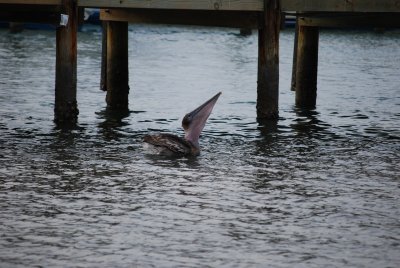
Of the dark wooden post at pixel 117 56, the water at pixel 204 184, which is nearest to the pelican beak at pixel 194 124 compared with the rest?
the water at pixel 204 184

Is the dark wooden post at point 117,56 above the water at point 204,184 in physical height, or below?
above

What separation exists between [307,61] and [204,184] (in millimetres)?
8778

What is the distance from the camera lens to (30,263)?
33.3ft

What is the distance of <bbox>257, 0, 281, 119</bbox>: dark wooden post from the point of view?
1830 cm

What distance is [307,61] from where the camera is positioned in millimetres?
22312

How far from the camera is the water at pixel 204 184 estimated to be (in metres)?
10.7

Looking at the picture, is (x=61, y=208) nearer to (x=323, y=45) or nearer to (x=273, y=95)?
(x=273, y=95)

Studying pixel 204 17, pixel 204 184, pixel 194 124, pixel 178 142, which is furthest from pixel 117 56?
pixel 204 184

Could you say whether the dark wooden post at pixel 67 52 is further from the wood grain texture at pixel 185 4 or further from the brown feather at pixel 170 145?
the brown feather at pixel 170 145

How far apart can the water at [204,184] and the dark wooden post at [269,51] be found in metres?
0.72

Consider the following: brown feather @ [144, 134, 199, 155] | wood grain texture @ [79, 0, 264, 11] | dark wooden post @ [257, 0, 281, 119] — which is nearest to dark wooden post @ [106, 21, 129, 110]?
wood grain texture @ [79, 0, 264, 11]

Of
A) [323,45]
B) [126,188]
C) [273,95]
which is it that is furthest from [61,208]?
[323,45]

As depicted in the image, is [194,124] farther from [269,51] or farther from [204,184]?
[204,184]

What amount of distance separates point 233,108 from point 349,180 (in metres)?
8.51
